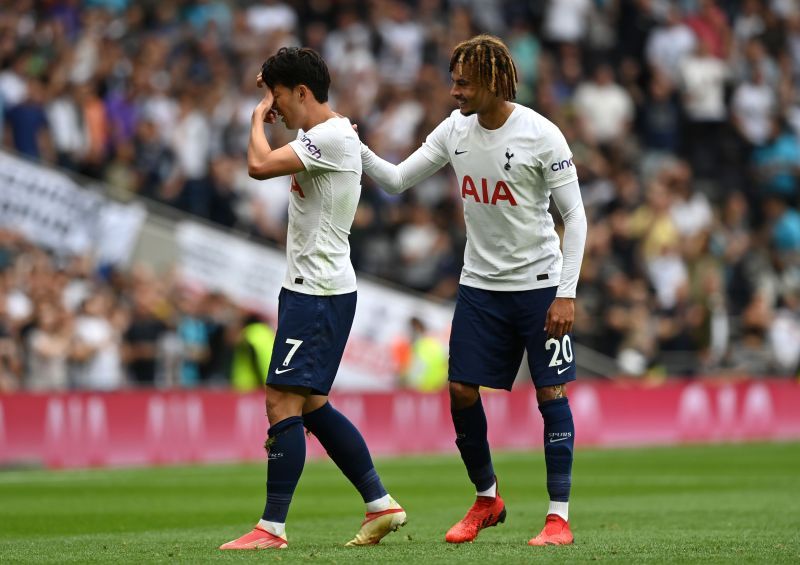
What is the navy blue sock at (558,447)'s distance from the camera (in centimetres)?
836

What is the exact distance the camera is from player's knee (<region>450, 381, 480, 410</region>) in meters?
8.53

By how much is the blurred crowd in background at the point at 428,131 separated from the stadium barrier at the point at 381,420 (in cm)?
89

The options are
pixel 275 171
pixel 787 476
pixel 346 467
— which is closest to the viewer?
pixel 275 171

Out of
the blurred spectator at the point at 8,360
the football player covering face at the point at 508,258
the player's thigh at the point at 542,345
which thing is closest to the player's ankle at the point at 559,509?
the football player covering face at the point at 508,258

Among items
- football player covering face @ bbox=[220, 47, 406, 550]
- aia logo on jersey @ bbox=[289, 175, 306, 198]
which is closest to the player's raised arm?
football player covering face @ bbox=[220, 47, 406, 550]

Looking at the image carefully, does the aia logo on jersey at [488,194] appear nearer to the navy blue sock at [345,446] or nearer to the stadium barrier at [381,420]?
the navy blue sock at [345,446]

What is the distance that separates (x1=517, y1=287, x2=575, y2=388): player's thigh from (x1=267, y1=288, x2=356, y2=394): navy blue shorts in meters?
1.01

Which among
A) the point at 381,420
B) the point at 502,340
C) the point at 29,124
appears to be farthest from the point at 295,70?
the point at 29,124

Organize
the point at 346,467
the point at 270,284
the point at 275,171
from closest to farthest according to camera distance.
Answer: the point at 275,171
the point at 346,467
the point at 270,284

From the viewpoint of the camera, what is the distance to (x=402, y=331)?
22000 mm

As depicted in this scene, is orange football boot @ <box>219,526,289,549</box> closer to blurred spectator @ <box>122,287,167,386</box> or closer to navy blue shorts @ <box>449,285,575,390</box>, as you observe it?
navy blue shorts @ <box>449,285,575,390</box>

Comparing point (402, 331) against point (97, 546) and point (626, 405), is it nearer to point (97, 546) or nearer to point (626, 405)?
point (626, 405)

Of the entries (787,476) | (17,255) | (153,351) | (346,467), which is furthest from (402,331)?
(346,467)

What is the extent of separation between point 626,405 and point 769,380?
227cm
